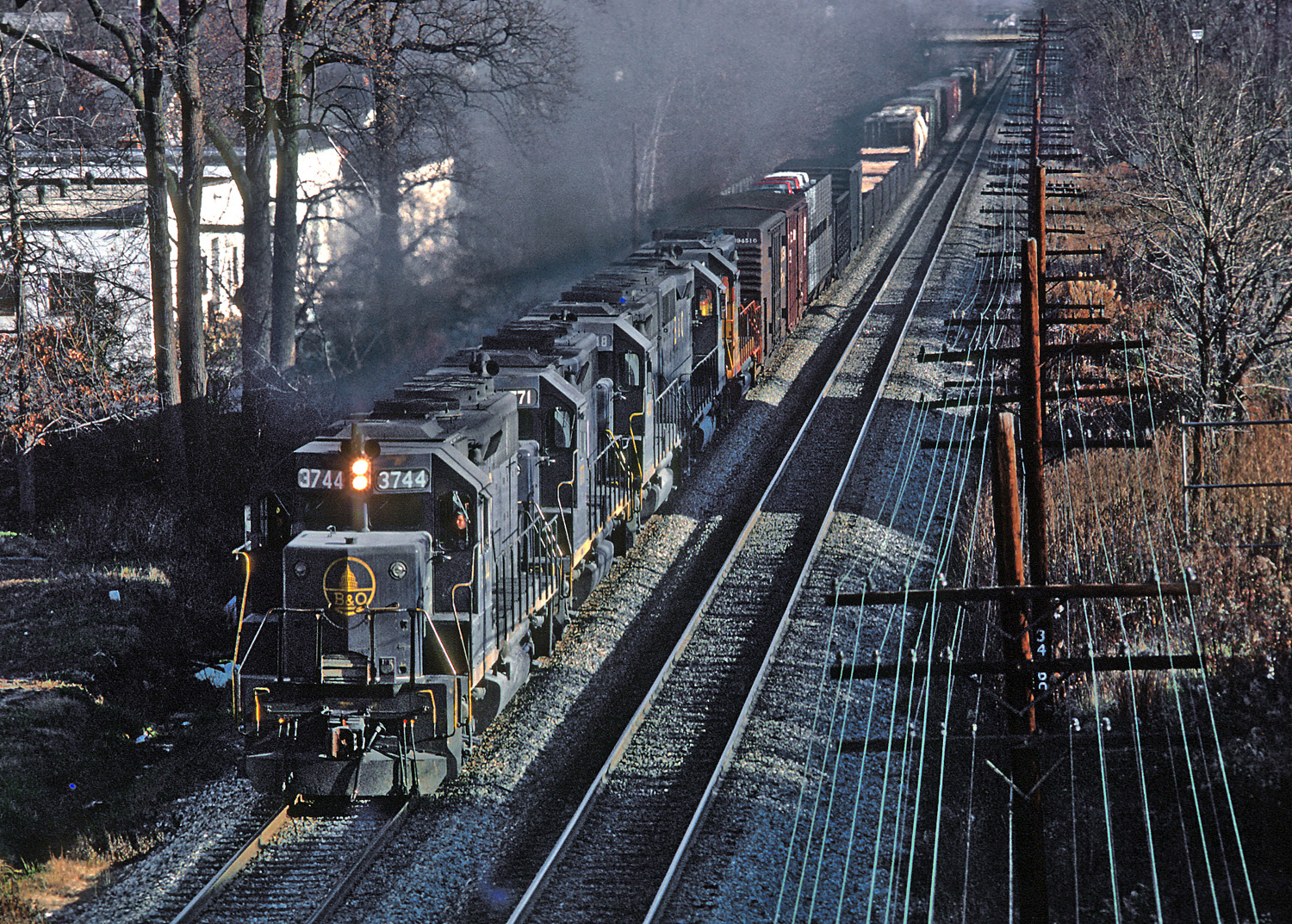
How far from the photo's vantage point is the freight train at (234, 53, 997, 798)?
11.9 metres

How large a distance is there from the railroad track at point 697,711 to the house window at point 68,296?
11963 mm

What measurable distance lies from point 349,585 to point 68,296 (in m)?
12.4

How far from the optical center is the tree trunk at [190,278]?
21.6m

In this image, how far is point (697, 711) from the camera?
48.2ft

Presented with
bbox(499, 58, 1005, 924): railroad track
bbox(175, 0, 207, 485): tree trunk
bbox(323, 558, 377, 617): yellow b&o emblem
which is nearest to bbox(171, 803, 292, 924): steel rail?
bbox(323, 558, 377, 617): yellow b&o emblem

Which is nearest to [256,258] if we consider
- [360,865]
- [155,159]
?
[155,159]

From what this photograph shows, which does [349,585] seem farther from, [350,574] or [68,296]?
[68,296]

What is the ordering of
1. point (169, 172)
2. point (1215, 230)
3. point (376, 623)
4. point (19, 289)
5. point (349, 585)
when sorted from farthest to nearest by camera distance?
point (169, 172) → point (1215, 230) → point (19, 289) → point (376, 623) → point (349, 585)

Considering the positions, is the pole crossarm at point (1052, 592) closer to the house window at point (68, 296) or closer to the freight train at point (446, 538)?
the freight train at point (446, 538)

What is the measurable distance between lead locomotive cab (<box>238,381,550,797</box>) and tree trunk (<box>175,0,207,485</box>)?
993 centimetres

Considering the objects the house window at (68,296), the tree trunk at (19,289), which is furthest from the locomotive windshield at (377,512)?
the house window at (68,296)

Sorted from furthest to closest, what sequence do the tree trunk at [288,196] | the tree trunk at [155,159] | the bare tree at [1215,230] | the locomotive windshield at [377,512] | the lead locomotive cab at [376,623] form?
the tree trunk at [288,196] → the bare tree at [1215,230] → the tree trunk at [155,159] → the locomotive windshield at [377,512] → the lead locomotive cab at [376,623]

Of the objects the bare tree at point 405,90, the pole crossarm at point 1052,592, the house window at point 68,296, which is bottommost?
the pole crossarm at point 1052,592

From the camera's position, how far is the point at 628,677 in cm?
1564
